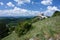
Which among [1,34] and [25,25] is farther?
[1,34]

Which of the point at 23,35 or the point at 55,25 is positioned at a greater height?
the point at 55,25

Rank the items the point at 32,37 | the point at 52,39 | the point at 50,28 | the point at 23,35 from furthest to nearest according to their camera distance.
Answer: the point at 23,35 → the point at 50,28 → the point at 32,37 → the point at 52,39

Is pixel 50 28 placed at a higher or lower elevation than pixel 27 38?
higher

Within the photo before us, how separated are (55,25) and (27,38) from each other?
6.78 m

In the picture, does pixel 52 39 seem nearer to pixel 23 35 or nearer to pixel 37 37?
pixel 37 37

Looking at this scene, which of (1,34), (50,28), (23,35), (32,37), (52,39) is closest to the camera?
(52,39)

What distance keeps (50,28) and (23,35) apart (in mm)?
6496

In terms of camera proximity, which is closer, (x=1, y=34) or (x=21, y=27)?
(x=21, y=27)

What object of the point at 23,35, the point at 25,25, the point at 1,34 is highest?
the point at 25,25

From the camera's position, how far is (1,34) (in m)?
57.8

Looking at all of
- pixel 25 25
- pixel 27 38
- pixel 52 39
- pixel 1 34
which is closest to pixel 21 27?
pixel 25 25

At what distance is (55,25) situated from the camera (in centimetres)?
3209

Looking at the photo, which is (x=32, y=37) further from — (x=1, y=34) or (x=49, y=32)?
(x=1, y=34)

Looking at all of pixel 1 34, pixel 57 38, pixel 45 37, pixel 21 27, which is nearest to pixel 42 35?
pixel 45 37
